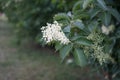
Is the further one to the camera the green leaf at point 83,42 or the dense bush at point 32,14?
the dense bush at point 32,14

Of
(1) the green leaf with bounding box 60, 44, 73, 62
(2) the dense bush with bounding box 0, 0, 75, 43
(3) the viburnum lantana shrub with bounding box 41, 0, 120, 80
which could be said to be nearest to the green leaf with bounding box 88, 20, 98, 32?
(3) the viburnum lantana shrub with bounding box 41, 0, 120, 80

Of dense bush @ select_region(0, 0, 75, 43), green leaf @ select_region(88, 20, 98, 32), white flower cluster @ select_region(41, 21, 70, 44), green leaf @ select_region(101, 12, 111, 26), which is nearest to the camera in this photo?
white flower cluster @ select_region(41, 21, 70, 44)

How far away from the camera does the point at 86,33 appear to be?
213 cm

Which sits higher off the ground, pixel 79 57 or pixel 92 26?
pixel 92 26

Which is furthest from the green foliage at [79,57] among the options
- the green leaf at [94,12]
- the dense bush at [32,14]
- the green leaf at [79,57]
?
the dense bush at [32,14]

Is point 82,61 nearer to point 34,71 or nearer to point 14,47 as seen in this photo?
point 34,71

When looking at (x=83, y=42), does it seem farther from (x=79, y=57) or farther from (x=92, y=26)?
(x=92, y=26)

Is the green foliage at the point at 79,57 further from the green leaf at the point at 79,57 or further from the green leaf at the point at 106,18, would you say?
the green leaf at the point at 106,18

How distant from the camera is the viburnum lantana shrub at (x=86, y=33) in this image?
6.12ft

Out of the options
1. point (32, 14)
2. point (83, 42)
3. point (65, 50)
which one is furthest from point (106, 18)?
point (32, 14)

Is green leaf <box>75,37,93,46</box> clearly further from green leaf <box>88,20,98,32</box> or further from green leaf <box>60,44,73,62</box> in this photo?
green leaf <box>88,20,98,32</box>

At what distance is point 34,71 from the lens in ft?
15.2

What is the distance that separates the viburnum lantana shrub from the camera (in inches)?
73.4

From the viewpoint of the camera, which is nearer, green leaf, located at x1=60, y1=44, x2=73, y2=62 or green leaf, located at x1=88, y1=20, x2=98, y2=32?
green leaf, located at x1=60, y1=44, x2=73, y2=62
